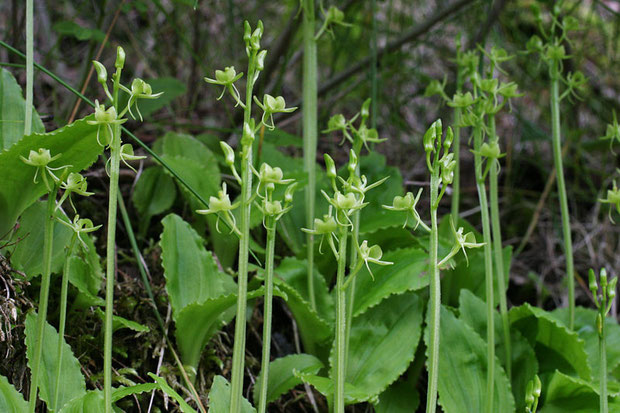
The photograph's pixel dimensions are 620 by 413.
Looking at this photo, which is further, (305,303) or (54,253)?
(305,303)

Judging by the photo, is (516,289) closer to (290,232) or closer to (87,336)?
(290,232)

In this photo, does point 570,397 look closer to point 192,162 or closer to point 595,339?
point 595,339

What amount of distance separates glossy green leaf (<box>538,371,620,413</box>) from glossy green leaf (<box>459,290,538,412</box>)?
6cm

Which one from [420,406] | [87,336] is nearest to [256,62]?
[87,336]

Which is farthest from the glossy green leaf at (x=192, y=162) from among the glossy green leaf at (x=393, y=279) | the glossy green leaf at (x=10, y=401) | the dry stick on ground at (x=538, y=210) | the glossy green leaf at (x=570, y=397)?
the dry stick on ground at (x=538, y=210)

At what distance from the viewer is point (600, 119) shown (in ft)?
9.10

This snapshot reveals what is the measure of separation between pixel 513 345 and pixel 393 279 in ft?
1.25

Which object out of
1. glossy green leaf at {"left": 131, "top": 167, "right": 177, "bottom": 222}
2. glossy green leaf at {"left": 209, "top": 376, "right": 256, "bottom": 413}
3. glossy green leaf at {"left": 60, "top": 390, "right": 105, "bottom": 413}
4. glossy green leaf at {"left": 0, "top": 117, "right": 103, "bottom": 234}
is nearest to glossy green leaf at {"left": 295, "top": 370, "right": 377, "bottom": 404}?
glossy green leaf at {"left": 209, "top": 376, "right": 256, "bottom": 413}

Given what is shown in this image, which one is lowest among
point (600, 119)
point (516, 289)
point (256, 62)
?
point (516, 289)

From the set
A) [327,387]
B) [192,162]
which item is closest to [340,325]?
[327,387]

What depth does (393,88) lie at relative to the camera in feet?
9.57

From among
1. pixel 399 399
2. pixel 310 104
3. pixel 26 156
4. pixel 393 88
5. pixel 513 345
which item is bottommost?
pixel 399 399

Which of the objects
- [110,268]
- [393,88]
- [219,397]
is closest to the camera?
[110,268]

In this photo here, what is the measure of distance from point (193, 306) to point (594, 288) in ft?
2.69
